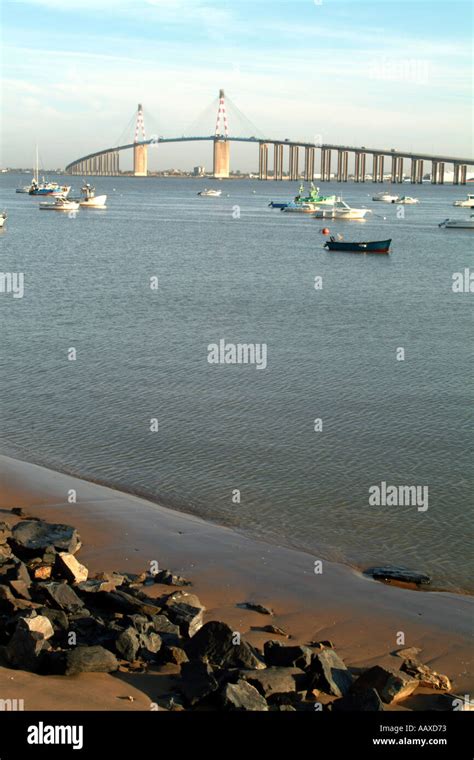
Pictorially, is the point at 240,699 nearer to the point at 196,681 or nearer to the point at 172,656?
the point at 196,681

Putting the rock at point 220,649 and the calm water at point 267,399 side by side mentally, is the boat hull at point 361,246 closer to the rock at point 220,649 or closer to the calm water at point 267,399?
the calm water at point 267,399

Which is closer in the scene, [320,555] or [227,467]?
[320,555]

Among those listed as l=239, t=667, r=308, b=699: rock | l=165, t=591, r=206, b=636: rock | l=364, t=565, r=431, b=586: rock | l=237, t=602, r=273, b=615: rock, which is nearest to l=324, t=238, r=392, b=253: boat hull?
l=364, t=565, r=431, b=586: rock

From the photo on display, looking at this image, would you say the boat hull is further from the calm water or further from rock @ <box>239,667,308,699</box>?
rock @ <box>239,667,308,699</box>

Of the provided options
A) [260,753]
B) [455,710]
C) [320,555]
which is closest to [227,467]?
[320,555]

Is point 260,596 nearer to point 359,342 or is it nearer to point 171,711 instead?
point 171,711

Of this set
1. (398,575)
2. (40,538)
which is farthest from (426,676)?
(40,538)
